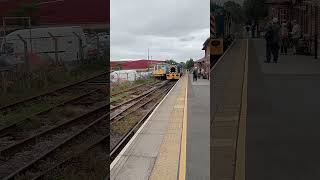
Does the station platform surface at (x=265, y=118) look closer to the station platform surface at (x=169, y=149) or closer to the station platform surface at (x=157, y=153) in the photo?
the station platform surface at (x=169, y=149)

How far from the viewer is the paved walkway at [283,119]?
3.45m

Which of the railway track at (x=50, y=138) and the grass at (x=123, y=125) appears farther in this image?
the grass at (x=123, y=125)

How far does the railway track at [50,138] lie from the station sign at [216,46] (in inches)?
102

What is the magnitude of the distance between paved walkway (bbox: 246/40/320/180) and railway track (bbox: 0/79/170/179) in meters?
1.49

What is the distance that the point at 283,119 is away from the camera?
4125 mm

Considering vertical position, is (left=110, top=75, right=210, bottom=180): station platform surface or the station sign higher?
the station sign

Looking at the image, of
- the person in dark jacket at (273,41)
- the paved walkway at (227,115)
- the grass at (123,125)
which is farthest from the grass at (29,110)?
the person in dark jacket at (273,41)

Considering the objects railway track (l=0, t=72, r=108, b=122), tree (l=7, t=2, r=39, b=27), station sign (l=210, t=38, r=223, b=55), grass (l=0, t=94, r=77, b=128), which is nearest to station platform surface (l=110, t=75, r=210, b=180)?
station sign (l=210, t=38, r=223, b=55)

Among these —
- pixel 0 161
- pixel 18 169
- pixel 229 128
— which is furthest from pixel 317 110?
pixel 0 161

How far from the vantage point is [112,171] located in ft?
12.1

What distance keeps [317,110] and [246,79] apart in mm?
827

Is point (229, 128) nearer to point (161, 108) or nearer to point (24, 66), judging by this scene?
point (161, 108)

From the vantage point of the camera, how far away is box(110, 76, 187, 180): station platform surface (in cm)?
351

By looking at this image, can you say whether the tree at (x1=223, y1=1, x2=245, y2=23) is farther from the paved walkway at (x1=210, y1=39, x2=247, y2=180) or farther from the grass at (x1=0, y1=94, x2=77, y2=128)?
the grass at (x1=0, y1=94, x2=77, y2=128)
